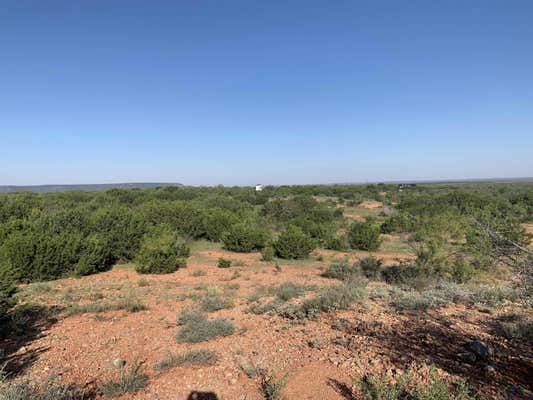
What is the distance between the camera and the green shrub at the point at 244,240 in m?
16.0

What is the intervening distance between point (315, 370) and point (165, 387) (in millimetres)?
2071

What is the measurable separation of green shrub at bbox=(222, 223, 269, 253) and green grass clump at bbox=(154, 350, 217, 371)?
11.5 m

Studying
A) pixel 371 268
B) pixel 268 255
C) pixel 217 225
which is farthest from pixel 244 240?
pixel 371 268

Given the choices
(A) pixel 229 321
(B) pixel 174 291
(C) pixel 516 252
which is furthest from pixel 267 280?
(C) pixel 516 252

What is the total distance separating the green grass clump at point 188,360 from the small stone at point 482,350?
3.87 m

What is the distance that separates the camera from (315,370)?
4.02 metres

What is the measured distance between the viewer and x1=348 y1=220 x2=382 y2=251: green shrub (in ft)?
53.2

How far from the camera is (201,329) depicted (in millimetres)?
5418

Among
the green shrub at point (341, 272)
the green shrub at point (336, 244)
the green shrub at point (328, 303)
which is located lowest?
the green shrub at point (336, 244)

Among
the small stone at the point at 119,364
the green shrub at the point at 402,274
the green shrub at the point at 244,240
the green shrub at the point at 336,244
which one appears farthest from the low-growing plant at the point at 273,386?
the green shrub at the point at 336,244

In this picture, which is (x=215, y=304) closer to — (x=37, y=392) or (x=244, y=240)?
(x=37, y=392)

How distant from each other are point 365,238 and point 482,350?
12519 mm

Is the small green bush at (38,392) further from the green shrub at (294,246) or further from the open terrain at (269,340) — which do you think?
the green shrub at (294,246)

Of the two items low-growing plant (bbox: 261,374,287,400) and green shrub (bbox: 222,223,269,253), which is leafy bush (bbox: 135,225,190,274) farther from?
low-growing plant (bbox: 261,374,287,400)
